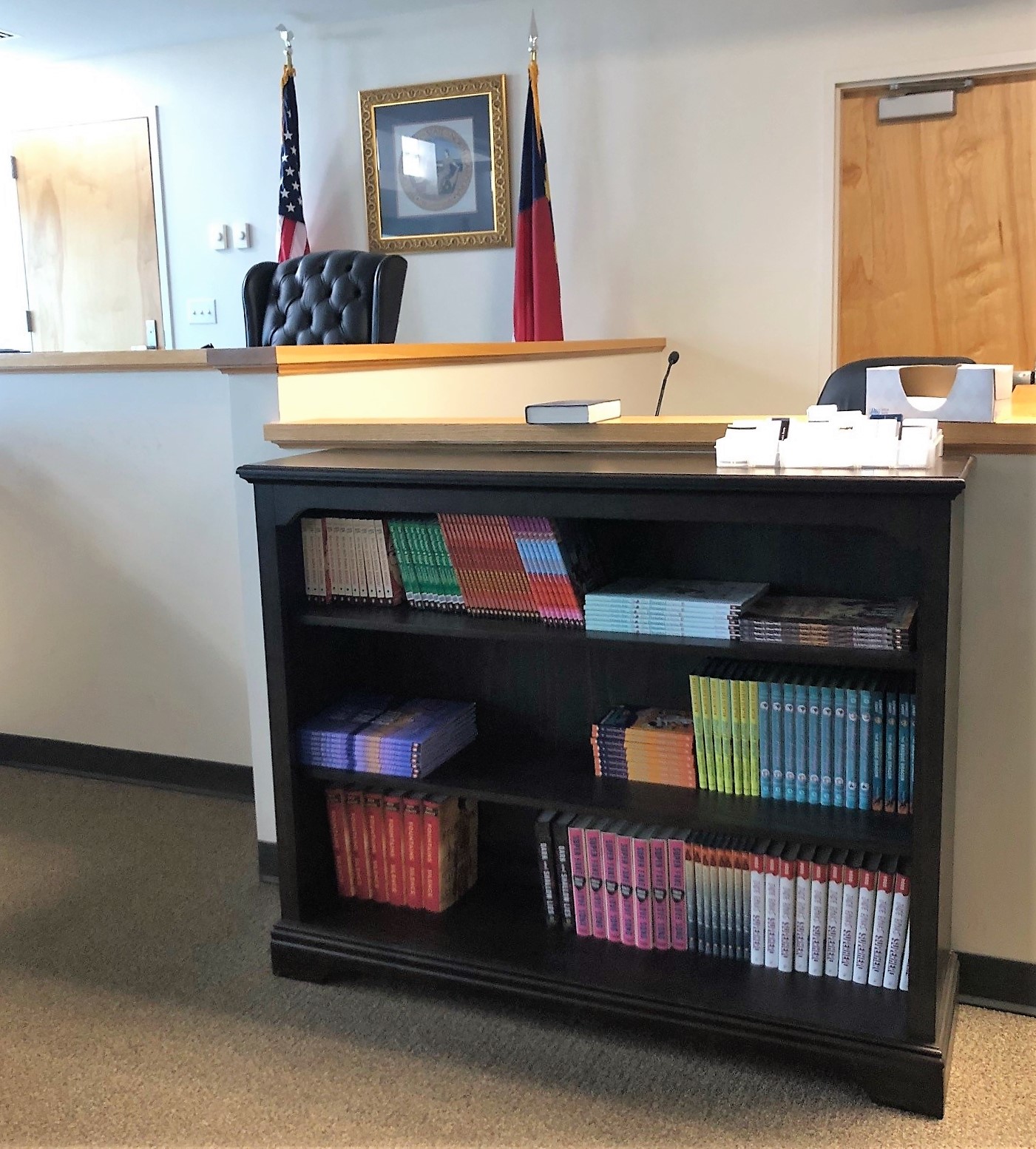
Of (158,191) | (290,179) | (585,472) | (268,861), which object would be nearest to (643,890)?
(585,472)

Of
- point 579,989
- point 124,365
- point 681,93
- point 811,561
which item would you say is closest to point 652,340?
point 681,93

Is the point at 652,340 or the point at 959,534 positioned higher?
the point at 652,340

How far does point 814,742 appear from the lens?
1.75m

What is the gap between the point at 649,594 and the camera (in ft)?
5.82

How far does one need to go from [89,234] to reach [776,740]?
194 inches

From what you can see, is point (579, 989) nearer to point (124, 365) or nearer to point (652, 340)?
point (124, 365)

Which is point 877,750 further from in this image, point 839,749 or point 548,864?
point 548,864

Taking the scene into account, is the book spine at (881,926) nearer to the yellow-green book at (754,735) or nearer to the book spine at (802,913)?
the book spine at (802,913)

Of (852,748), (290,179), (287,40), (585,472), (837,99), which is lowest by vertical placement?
(852,748)

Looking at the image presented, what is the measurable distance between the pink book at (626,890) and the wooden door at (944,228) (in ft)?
10.0

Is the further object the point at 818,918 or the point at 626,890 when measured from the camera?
the point at 626,890

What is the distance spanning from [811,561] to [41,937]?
160 centimetres

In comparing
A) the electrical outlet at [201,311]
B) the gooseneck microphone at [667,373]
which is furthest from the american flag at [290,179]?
the gooseneck microphone at [667,373]

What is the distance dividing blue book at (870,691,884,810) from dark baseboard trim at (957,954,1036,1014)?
39 cm
